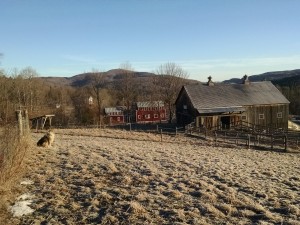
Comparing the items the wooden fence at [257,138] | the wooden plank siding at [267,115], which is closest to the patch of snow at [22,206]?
the wooden fence at [257,138]

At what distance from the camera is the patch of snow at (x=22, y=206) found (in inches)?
326

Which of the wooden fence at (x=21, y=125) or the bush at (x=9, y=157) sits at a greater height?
the wooden fence at (x=21, y=125)

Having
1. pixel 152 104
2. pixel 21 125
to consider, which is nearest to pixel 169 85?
pixel 152 104

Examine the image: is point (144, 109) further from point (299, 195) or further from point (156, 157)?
point (299, 195)

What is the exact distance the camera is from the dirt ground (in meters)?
8.33

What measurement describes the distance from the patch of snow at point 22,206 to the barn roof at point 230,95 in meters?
32.0

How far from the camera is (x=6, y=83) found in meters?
50.8

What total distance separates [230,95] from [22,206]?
37.7m

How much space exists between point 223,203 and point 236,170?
551 centimetres

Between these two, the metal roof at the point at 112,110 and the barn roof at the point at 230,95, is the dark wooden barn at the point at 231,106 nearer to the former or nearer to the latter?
the barn roof at the point at 230,95

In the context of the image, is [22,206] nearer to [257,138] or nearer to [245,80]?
[257,138]

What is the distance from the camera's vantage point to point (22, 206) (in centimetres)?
867

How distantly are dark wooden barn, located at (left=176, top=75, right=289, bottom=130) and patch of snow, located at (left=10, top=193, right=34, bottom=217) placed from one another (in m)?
31.7

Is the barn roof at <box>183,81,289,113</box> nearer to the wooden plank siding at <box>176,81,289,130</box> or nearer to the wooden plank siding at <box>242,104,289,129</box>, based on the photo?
the wooden plank siding at <box>176,81,289,130</box>
